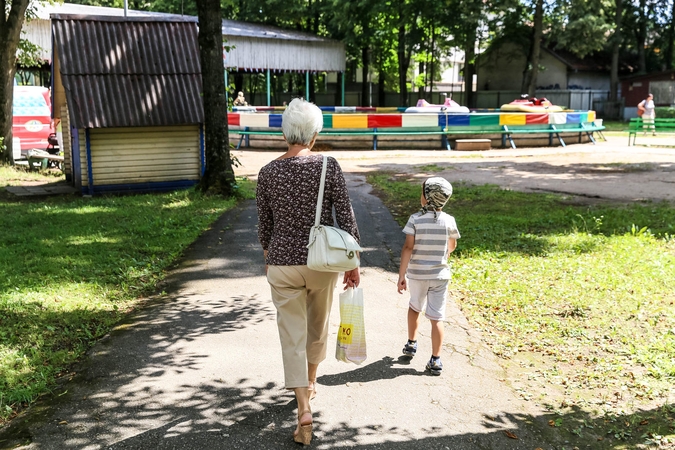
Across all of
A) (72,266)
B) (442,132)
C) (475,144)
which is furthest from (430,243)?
(442,132)

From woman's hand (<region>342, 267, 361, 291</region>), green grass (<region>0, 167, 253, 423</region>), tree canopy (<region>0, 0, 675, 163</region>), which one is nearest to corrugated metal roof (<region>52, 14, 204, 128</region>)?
green grass (<region>0, 167, 253, 423</region>)

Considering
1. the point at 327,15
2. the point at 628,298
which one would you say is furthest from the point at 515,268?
the point at 327,15

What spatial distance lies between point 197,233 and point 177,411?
603cm

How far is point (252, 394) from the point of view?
475 centimetres

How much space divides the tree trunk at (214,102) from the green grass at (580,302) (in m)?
3.55

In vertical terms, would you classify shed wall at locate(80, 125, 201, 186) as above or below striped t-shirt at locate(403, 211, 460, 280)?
above

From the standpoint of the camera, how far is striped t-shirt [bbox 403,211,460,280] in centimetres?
507

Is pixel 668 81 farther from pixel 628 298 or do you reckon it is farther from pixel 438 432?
pixel 438 432

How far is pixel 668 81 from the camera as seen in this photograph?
44.6 meters

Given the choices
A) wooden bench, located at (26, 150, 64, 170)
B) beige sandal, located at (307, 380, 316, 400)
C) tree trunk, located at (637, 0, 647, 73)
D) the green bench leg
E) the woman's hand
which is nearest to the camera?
the woman's hand

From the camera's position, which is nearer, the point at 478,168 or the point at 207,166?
the point at 207,166

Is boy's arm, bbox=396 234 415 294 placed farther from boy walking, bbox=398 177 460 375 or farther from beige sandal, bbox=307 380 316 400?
beige sandal, bbox=307 380 316 400

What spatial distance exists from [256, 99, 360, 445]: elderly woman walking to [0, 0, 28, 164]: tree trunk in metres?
16.3

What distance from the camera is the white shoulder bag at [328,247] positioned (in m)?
3.92
